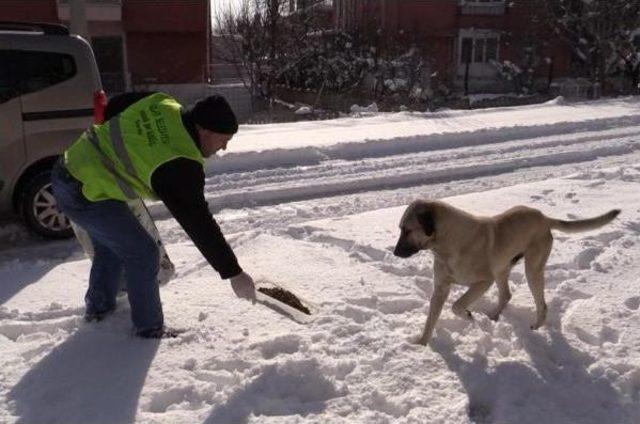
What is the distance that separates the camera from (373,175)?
846 centimetres

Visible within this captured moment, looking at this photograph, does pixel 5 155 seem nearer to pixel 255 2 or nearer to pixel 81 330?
pixel 81 330

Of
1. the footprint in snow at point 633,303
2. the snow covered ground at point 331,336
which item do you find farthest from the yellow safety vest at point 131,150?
the footprint in snow at point 633,303

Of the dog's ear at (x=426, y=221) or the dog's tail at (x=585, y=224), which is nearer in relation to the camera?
the dog's ear at (x=426, y=221)

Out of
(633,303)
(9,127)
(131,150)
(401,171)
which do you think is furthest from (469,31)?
(131,150)

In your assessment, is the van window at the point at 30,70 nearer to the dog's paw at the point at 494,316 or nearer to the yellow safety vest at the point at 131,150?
the yellow safety vest at the point at 131,150

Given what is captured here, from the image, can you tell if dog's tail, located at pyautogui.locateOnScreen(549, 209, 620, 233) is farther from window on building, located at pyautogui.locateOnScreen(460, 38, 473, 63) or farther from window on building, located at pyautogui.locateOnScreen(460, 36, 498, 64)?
window on building, located at pyautogui.locateOnScreen(460, 38, 473, 63)

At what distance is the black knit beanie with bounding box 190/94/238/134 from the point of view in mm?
3227

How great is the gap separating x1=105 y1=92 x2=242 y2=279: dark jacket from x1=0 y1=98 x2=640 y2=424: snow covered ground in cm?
71

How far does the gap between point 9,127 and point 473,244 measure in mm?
4166

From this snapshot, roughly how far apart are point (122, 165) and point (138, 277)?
27.7 inches

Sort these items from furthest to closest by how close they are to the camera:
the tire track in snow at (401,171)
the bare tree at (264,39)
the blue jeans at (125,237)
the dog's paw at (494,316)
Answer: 1. the bare tree at (264,39)
2. the tire track in snow at (401,171)
3. the dog's paw at (494,316)
4. the blue jeans at (125,237)

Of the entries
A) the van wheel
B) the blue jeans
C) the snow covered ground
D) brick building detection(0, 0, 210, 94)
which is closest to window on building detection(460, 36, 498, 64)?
brick building detection(0, 0, 210, 94)

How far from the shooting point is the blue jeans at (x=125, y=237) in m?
3.54

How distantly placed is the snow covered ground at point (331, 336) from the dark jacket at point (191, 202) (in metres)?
0.71
